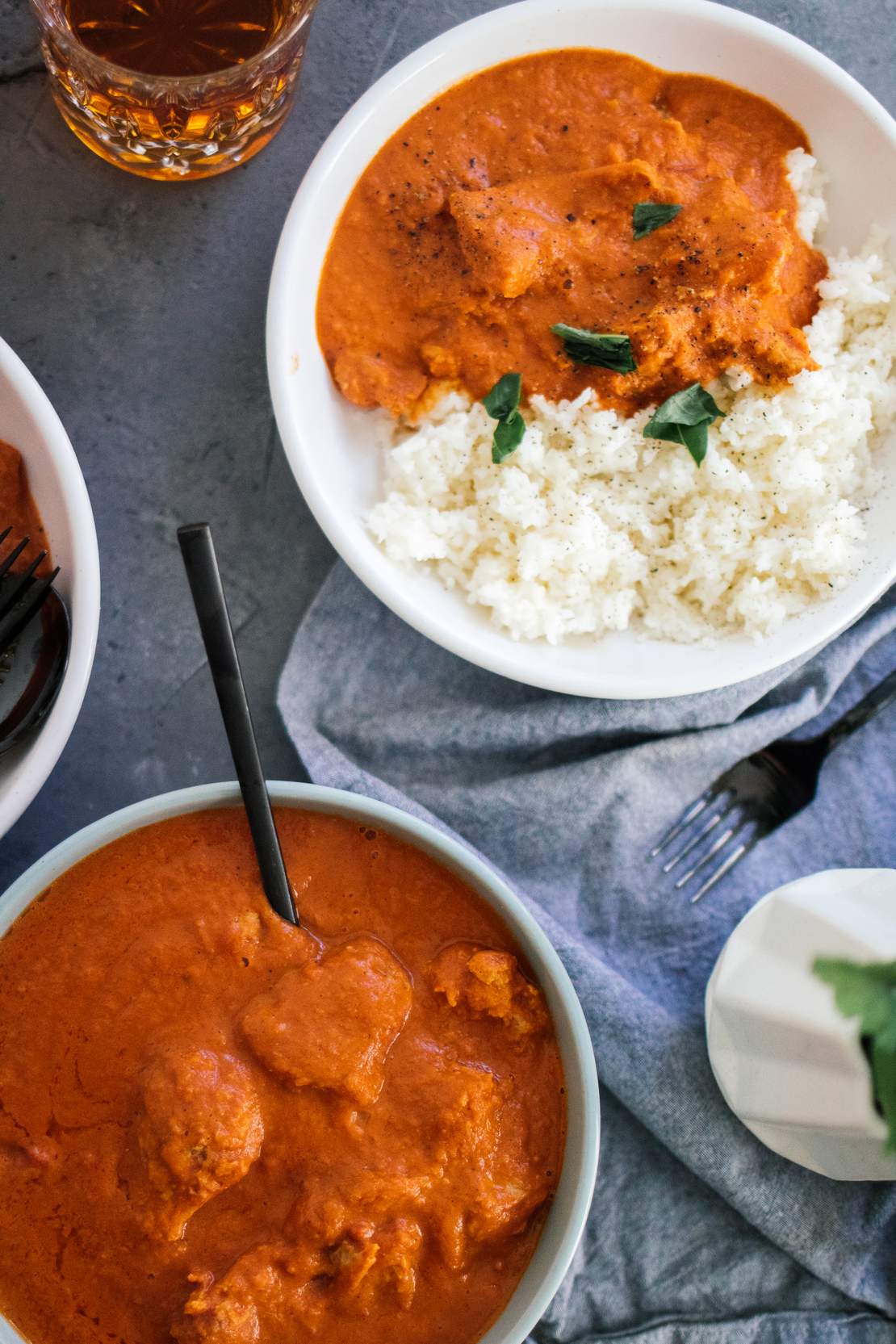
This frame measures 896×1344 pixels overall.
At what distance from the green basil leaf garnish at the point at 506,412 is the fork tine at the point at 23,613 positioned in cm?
92

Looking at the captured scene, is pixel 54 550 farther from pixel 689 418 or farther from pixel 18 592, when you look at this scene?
pixel 689 418

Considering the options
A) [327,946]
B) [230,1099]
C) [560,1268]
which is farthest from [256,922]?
[560,1268]

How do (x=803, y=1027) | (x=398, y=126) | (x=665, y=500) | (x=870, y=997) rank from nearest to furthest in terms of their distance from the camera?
(x=870, y=997)
(x=803, y=1027)
(x=398, y=126)
(x=665, y=500)

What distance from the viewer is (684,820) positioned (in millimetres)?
2779

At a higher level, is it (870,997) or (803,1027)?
(870,997)

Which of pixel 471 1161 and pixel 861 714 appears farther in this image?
pixel 861 714

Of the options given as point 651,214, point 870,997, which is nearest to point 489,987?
point 870,997

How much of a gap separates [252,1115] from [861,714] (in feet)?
5.15

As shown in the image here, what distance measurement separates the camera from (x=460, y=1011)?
2.26m

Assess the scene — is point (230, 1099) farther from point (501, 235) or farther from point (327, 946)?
point (501, 235)

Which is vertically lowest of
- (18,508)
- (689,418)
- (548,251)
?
(18,508)

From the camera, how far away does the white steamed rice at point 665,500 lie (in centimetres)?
260

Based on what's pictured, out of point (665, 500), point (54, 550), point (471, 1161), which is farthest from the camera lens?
point (665, 500)

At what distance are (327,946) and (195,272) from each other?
1.50 meters
